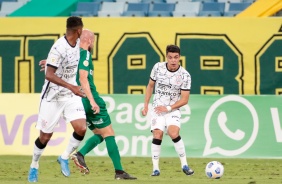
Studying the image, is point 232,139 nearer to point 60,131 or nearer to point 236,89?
point 236,89

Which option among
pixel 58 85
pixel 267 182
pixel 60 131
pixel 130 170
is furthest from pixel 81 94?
pixel 60 131

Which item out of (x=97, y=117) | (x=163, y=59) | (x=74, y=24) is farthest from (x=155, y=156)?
(x=163, y=59)

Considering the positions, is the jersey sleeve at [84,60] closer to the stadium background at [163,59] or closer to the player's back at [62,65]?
the player's back at [62,65]

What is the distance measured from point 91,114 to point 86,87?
643 millimetres

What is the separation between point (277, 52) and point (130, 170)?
481cm

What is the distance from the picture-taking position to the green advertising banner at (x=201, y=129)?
1717 centimetres

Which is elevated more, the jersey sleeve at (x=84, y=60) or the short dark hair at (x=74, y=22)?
the short dark hair at (x=74, y=22)

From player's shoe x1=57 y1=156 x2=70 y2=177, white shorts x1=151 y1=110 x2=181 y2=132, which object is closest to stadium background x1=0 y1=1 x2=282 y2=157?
white shorts x1=151 y1=110 x2=181 y2=132

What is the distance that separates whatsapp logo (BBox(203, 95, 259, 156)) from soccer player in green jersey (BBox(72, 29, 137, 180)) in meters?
4.58

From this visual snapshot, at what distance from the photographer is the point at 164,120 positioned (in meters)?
13.7

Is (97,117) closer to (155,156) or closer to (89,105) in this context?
(89,105)

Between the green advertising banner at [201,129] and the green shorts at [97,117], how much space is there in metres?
4.57

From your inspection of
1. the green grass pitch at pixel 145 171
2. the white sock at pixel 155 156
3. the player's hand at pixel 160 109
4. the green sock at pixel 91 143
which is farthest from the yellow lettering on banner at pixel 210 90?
the green sock at pixel 91 143

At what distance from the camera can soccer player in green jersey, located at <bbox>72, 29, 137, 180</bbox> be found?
12164 millimetres
